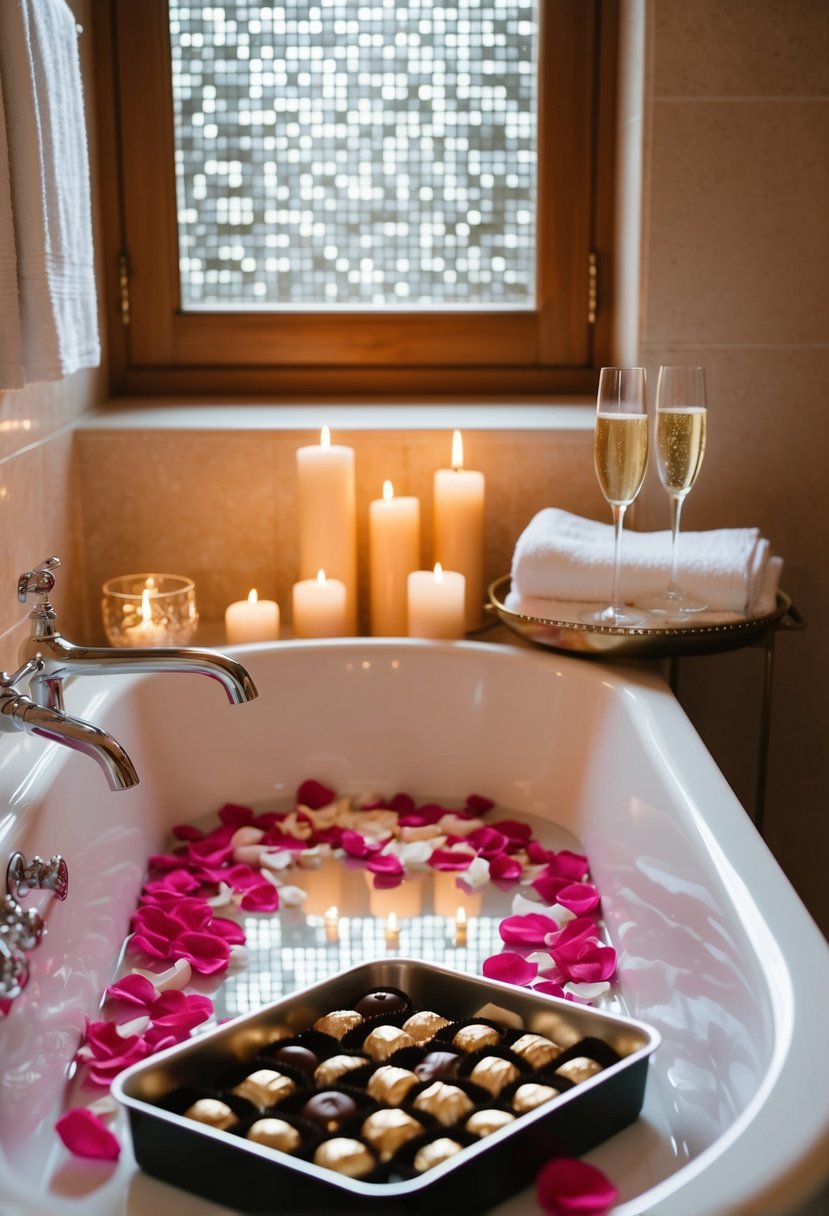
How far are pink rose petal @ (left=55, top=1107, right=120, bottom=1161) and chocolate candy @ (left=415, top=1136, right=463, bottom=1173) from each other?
0.27m

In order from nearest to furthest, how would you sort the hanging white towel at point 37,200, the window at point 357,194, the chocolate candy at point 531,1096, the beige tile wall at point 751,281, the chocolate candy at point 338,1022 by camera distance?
the chocolate candy at point 531,1096
the chocolate candy at point 338,1022
the hanging white towel at point 37,200
the beige tile wall at point 751,281
the window at point 357,194

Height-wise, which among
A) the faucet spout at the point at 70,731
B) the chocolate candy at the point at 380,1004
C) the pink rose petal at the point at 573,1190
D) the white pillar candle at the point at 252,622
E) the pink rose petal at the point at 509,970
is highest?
the faucet spout at the point at 70,731

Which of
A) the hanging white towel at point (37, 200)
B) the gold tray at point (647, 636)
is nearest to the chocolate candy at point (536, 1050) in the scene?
the gold tray at point (647, 636)

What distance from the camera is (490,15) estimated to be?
88.4 inches

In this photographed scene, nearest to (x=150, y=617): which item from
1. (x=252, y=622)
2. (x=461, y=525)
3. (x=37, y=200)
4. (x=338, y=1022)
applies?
(x=252, y=622)

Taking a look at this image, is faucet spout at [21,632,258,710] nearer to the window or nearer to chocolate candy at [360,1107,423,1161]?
chocolate candy at [360,1107,423,1161]

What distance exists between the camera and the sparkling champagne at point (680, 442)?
1648mm

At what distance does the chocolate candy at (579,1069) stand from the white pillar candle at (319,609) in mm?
983

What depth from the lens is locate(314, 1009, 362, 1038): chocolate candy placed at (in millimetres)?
1159

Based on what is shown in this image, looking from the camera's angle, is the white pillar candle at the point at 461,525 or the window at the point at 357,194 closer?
the white pillar candle at the point at 461,525

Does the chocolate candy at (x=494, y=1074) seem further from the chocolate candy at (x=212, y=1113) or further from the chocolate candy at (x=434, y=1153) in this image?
the chocolate candy at (x=212, y=1113)

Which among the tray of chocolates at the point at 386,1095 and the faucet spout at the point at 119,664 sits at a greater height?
the faucet spout at the point at 119,664

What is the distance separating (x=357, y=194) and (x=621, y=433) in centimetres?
93

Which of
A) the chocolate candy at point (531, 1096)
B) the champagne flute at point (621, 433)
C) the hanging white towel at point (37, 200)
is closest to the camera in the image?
the chocolate candy at point (531, 1096)
